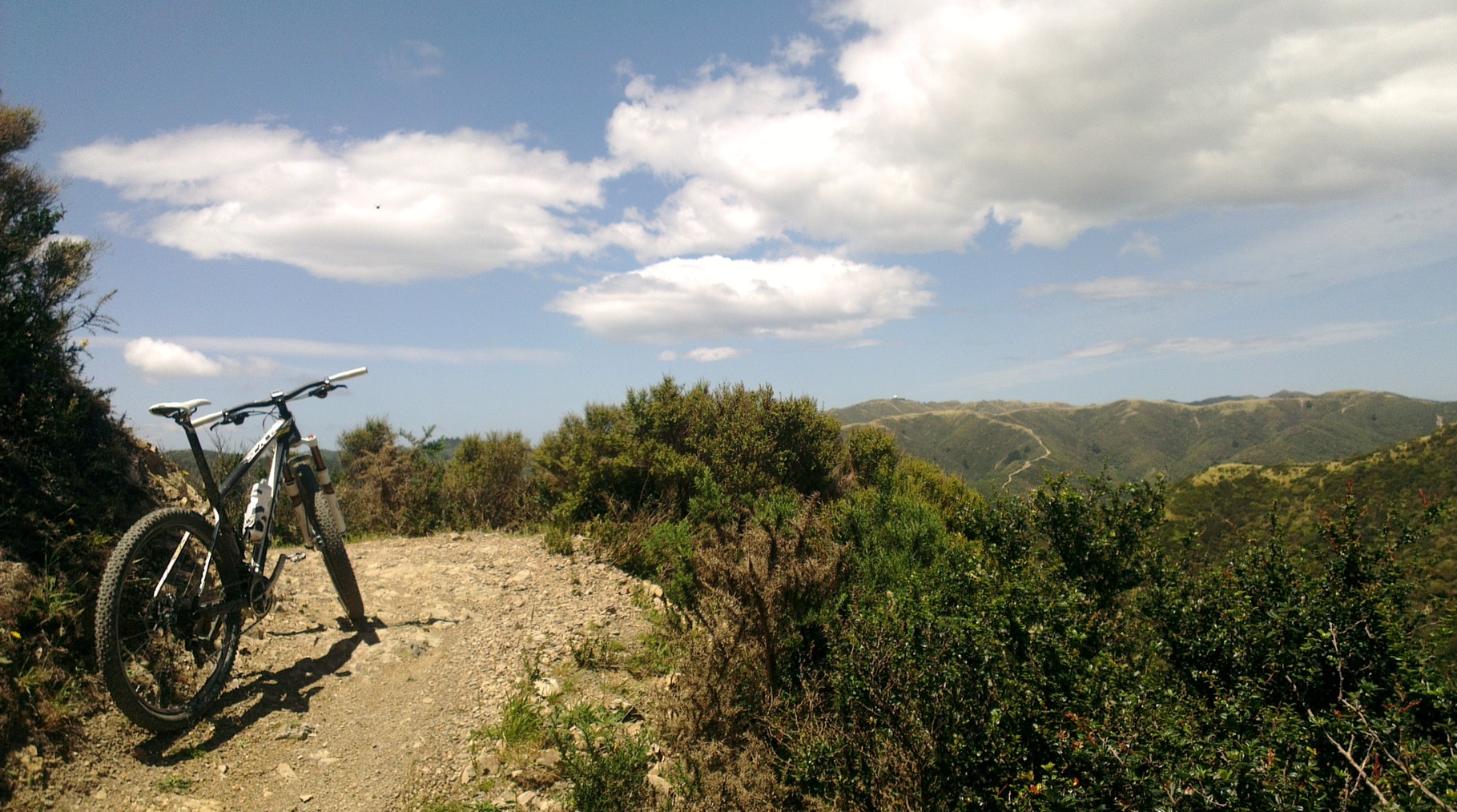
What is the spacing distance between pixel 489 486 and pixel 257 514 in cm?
655

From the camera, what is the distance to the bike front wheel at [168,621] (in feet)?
11.6

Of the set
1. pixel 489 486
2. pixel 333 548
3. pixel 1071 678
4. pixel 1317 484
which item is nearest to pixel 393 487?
pixel 489 486

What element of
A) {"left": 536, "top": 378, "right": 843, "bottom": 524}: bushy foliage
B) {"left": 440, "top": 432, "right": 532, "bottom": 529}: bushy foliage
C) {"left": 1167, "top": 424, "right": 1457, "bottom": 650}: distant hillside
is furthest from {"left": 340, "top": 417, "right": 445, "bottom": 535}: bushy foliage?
{"left": 1167, "top": 424, "right": 1457, "bottom": 650}: distant hillside

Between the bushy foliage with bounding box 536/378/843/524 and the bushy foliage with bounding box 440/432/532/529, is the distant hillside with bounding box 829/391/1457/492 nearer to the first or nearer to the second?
the bushy foliage with bounding box 536/378/843/524

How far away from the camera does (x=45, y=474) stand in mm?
4293

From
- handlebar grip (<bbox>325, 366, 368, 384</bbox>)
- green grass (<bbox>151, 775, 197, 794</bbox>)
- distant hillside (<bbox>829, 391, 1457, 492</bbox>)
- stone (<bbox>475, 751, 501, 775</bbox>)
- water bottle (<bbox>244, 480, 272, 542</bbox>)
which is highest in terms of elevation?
handlebar grip (<bbox>325, 366, 368, 384</bbox>)

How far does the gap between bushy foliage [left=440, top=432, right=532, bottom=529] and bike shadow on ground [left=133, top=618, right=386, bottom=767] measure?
5112 mm

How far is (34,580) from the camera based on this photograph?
12.6 feet

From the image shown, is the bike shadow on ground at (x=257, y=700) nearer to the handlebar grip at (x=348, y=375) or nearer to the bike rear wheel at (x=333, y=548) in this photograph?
the bike rear wheel at (x=333, y=548)

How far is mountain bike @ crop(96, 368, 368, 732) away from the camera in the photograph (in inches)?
139

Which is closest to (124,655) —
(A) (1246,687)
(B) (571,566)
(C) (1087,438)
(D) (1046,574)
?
(B) (571,566)

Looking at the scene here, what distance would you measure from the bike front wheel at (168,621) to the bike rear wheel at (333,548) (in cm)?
73

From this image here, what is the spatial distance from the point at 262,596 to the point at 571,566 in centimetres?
344

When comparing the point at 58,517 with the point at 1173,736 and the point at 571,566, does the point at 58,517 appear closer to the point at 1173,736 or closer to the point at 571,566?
the point at 571,566
